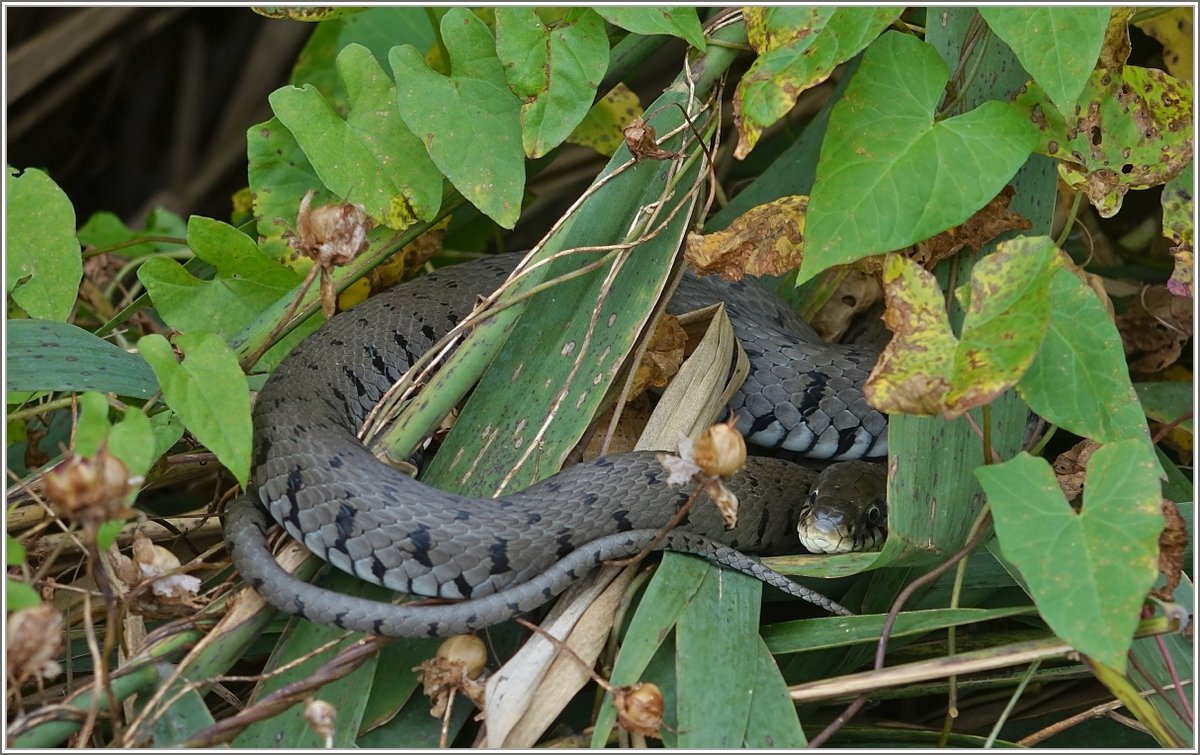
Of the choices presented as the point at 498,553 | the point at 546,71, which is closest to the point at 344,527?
the point at 498,553

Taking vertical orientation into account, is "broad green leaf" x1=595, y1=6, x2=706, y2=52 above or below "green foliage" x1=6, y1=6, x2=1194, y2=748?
above

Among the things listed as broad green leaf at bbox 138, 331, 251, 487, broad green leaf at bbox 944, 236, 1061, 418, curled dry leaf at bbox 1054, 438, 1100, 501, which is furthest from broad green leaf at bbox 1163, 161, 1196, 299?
broad green leaf at bbox 138, 331, 251, 487

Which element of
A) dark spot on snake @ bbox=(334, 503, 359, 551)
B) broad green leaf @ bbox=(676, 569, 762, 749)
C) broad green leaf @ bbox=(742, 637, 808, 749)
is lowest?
broad green leaf @ bbox=(742, 637, 808, 749)

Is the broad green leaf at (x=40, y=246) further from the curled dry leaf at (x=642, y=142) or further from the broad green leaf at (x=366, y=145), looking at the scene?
the curled dry leaf at (x=642, y=142)

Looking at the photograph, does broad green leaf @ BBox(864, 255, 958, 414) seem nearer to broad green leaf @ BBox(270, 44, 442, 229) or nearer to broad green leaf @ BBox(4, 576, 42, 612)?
broad green leaf @ BBox(270, 44, 442, 229)

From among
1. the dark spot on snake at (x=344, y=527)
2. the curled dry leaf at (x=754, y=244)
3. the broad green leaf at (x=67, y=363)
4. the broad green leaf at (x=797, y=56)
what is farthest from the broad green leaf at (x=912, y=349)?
the broad green leaf at (x=67, y=363)
